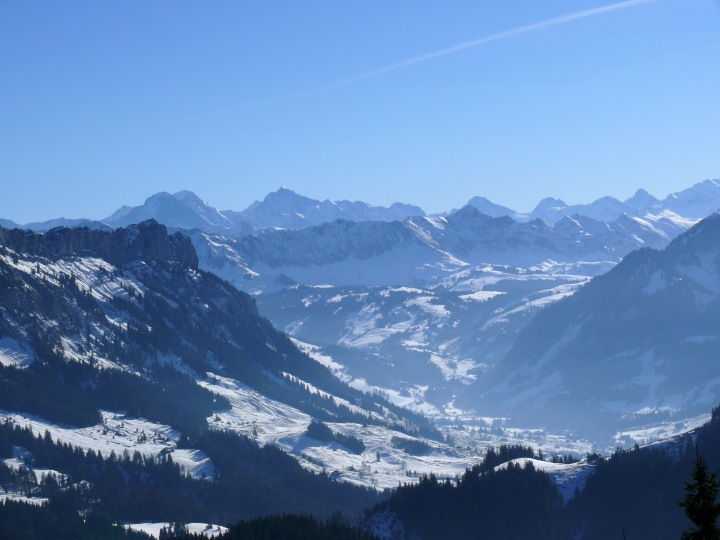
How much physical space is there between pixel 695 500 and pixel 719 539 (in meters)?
2.38

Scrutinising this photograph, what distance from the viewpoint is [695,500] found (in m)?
70.8

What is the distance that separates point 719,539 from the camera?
230 feet
